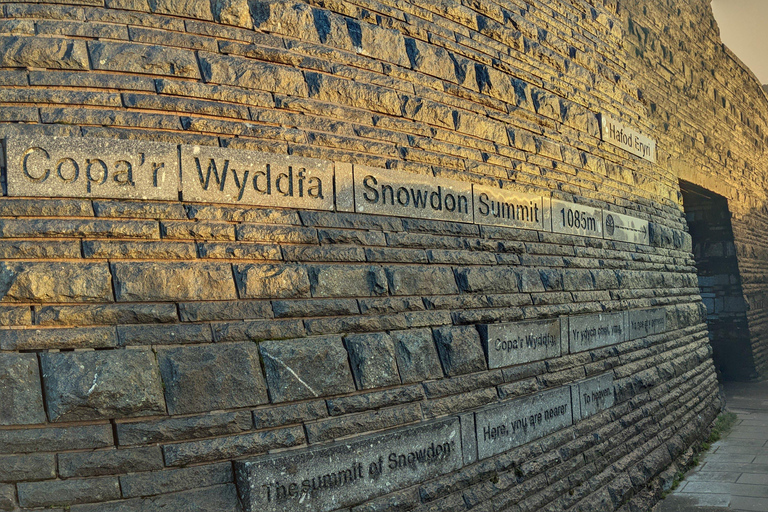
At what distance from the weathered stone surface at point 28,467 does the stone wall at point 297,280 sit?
14 millimetres

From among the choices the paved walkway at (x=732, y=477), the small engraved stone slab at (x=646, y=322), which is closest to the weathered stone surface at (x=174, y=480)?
the paved walkway at (x=732, y=477)

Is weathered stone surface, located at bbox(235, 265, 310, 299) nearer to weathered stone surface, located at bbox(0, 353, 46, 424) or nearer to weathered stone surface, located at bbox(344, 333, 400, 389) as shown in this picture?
weathered stone surface, located at bbox(344, 333, 400, 389)

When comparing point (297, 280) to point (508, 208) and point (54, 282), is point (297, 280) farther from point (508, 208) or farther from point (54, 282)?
point (508, 208)

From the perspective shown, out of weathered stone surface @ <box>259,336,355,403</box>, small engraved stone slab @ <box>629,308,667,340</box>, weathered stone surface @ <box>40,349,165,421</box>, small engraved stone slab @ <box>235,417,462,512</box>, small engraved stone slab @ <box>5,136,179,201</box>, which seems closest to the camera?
weathered stone surface @ <box>40,349,165,421</box>

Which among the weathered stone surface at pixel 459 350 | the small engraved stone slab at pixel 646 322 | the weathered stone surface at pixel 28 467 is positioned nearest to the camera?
the weathered stone surface at pixel 28 467

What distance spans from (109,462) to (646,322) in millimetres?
5990

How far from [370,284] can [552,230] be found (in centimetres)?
241

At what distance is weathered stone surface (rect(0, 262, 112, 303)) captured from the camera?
272cm

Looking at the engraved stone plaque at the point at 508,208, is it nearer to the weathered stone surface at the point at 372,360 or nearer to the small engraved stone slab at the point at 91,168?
the weathered stone surface at the point at 372,360

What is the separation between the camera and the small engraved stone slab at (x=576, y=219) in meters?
5.52

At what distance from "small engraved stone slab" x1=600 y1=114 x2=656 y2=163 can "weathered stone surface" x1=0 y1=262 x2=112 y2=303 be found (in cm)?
546

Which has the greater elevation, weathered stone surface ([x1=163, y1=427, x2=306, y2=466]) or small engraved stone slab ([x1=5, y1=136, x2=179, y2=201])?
small engraved stone slab ([x1=5, y1=136, x2=179, y2=201])

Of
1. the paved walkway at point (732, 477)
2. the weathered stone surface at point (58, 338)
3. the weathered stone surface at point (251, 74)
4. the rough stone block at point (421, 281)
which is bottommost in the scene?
the paved walkway at point (732, 477)

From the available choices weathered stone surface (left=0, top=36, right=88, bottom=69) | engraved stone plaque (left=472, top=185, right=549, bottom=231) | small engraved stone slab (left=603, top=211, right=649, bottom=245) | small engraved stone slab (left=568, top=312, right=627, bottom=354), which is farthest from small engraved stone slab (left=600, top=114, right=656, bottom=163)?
weathered stone surface (left=0, top=36, right=88, bottom=69)
